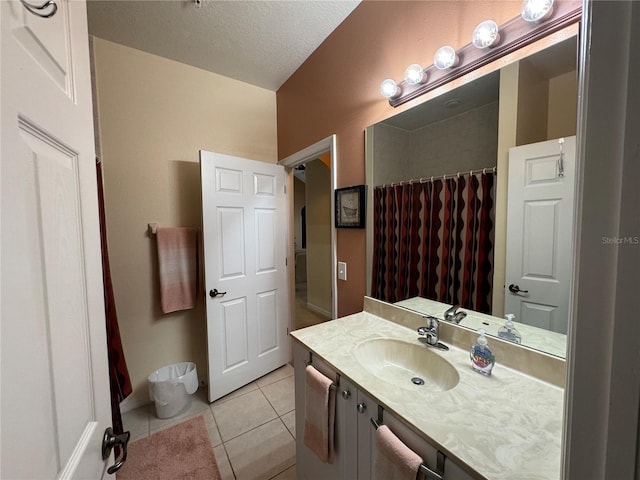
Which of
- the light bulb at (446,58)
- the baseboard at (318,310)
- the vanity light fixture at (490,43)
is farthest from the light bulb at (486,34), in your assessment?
the baseboard at (318,310)

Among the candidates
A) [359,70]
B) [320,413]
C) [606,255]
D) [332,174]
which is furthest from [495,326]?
[359,70]

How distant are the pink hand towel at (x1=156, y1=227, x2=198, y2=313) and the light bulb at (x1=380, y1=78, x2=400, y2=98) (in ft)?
5.76

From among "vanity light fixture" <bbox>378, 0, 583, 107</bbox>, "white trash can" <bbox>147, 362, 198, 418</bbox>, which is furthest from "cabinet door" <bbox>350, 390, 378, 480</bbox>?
"white trash can" <bbox>147, 362, 198, 418</bbox>

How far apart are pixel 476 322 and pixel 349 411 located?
66cm

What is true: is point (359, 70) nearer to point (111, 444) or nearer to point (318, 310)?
point (111, 444)

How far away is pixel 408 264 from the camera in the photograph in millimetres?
1418

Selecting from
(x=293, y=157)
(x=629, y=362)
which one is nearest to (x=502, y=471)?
(x=629, y=362)

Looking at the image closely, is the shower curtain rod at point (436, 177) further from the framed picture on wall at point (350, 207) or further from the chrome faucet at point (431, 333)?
the chrome faucet at point (431, 333)

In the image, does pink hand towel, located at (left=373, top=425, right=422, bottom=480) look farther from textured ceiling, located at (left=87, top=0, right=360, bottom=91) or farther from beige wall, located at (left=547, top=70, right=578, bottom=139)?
textured ceiling, located at (left=87, top=0, right=360, bottom=91)

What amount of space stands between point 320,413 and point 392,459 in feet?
1.24

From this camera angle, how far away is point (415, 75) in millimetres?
1245

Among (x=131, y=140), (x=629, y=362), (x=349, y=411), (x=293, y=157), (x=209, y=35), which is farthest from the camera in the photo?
(x=293, y=157)

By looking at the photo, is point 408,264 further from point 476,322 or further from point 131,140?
point 131,140

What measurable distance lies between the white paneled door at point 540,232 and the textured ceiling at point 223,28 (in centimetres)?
147
